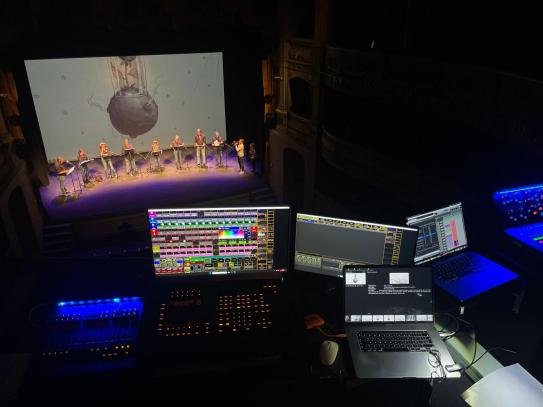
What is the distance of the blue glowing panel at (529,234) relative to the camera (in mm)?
3434

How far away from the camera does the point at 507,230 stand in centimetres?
357

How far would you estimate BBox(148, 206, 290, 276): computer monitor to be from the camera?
7.97 ft

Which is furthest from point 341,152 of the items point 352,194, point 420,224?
point 420,224

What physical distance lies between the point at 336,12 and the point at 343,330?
7179 mm

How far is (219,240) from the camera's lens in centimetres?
248

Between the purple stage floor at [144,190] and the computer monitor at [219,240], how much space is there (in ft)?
19.2

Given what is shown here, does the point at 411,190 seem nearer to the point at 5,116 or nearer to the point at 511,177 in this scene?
the point at 511,177

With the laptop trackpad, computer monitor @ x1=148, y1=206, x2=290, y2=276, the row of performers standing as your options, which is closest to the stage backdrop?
the row of performers standing

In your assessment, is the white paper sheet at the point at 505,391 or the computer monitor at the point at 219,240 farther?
the computer monitor at the point at 219,240

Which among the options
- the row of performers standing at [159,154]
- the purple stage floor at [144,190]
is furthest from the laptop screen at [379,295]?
the row of performers standing at [159,154]

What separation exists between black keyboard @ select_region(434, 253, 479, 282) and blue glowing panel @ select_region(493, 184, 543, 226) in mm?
735

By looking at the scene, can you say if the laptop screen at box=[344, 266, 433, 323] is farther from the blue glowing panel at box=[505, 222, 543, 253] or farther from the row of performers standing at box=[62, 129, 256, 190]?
the row of performers standing at box=[62, 129, 256, 190]

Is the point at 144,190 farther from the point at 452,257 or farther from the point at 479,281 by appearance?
the point at 479,281

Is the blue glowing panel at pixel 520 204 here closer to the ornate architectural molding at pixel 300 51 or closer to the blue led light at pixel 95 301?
the blue led light at pixel 95 301
